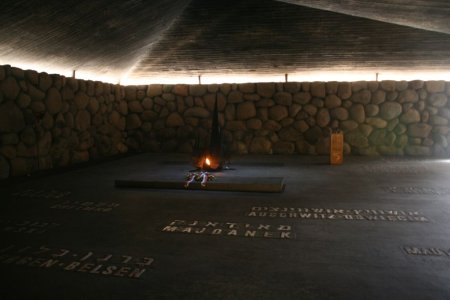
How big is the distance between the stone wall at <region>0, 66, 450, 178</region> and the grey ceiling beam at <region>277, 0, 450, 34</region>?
293 centimetres

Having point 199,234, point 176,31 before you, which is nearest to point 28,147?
point 176,31

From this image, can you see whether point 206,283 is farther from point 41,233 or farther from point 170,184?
point 170,184

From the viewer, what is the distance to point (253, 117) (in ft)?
34.0

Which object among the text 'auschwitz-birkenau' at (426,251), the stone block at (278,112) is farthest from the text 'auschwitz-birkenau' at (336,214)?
the stone block at (278,112)

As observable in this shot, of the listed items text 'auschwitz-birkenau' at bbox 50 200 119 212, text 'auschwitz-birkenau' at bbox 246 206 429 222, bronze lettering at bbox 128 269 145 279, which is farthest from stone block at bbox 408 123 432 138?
bronze lettering at bbox 128 269 145 279

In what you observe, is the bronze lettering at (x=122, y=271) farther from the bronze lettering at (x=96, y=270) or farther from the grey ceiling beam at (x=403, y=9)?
the grey ceiling beam at (x=403, y=9)

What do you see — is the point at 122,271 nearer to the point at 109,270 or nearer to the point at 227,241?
the point at 109,270

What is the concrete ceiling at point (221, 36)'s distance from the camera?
6.20 m

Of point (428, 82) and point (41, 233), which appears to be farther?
point (428, 82)

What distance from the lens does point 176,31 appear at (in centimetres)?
885

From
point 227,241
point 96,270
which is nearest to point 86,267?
point 96,270

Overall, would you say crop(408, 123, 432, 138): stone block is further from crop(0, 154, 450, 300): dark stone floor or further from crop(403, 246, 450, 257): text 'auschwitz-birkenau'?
crop(403, 246, 450, 257): text 'auschwitz-birkenau'

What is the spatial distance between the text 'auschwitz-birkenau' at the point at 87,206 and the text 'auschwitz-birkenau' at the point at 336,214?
5.69 feet

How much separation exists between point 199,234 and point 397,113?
308 inches
